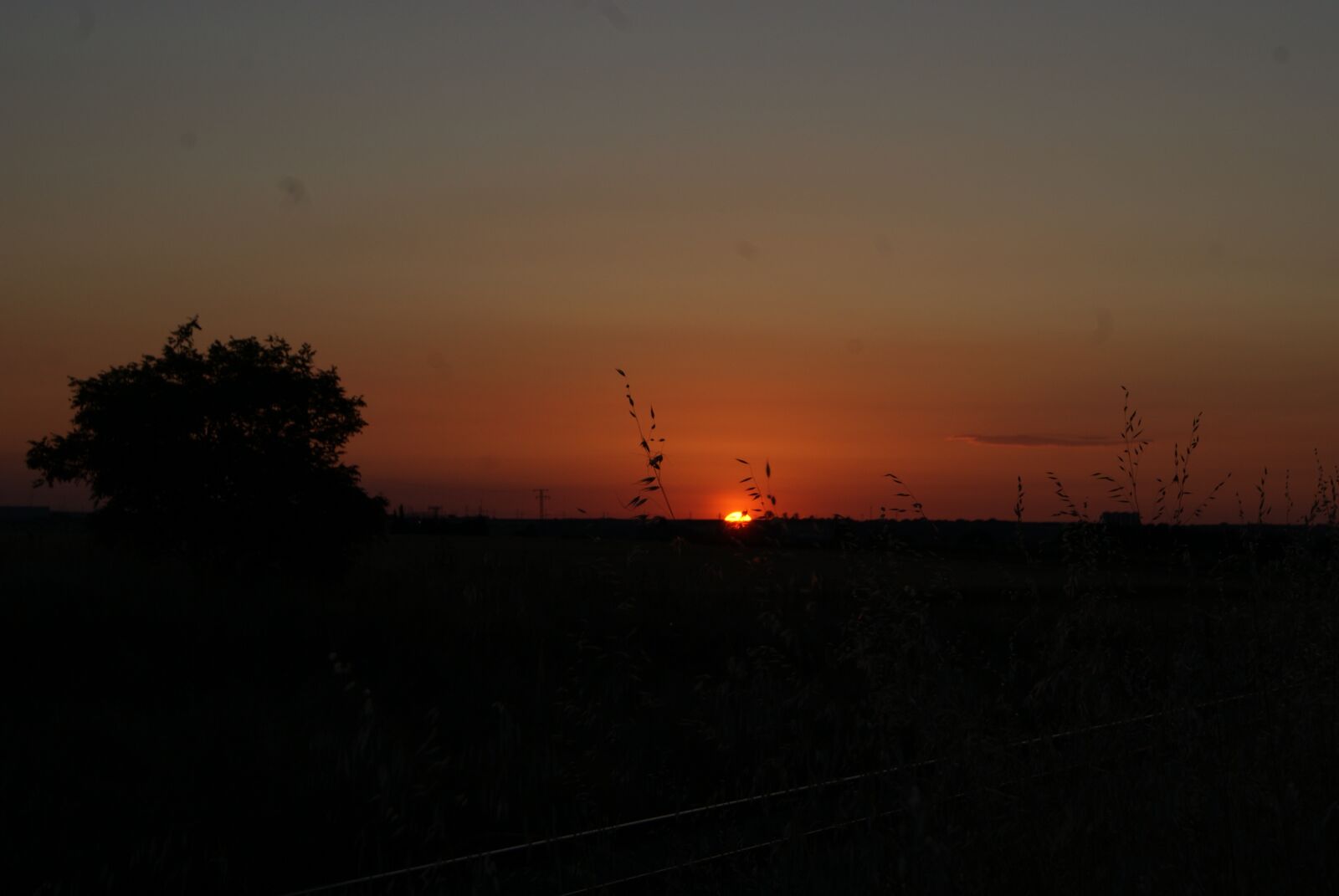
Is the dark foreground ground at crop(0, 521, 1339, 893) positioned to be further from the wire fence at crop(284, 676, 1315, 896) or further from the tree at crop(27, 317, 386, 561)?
the tree at crop(27, 317, 386, 561)

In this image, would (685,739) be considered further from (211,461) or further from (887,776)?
(211,461)

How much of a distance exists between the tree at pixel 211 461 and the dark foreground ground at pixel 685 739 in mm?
3241

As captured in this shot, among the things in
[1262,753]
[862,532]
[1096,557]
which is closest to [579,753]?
[862,532]

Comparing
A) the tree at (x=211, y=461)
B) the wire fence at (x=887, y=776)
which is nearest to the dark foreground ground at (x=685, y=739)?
the wire fence at (x=887, y=776)

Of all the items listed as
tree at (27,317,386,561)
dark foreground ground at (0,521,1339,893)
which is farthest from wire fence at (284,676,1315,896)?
tree at (27,317,386,561)

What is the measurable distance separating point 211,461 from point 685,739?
1176 centimetres

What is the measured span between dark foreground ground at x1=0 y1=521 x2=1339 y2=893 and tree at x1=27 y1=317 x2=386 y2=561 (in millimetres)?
3241

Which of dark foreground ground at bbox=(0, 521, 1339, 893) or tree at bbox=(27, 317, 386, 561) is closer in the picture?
dark foreground ground at bbox=(0, 521, 1339, 893)

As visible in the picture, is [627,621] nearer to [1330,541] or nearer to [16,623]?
[16,623]

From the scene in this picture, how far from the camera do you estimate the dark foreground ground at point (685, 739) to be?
505cm

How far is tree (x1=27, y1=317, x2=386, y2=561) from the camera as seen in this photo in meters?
18.3

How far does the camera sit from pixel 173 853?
7.23 metres

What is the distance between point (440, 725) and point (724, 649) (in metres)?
5.17

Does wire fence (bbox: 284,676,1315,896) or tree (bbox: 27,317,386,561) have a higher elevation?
tree (bbox: 27,317,386,561)
